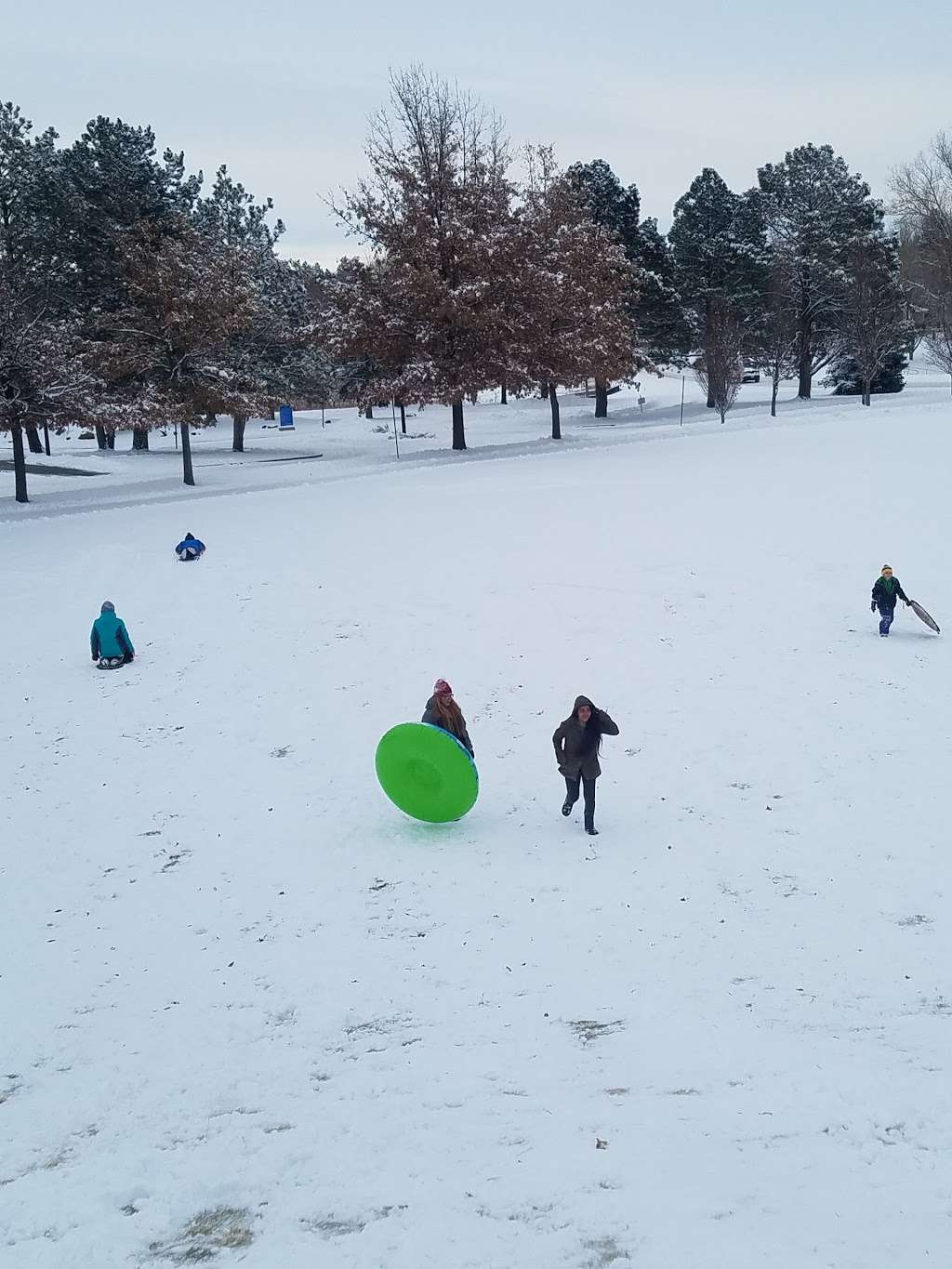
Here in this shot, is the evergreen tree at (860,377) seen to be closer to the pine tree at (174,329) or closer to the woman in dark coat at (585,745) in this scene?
the pine tree at (174,329)

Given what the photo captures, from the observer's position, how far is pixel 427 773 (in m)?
10.6

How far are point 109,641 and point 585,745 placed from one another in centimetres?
946

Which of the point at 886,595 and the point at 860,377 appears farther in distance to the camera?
the point at 860,377

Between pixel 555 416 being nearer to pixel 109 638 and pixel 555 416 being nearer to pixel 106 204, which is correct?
pixel 106 204

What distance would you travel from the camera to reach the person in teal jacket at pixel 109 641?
54.3 ft

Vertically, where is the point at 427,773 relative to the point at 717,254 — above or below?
below

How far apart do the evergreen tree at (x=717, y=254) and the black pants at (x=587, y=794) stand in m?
54.5

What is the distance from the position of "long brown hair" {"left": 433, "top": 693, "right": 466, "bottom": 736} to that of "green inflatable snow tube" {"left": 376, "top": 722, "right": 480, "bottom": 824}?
0.25 metres

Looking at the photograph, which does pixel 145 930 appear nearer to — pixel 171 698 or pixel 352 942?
pixel 352 942

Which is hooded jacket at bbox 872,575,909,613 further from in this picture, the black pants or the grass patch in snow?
the grass patch in snow

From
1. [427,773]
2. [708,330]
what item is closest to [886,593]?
[427,773]

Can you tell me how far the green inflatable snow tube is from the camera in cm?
1047

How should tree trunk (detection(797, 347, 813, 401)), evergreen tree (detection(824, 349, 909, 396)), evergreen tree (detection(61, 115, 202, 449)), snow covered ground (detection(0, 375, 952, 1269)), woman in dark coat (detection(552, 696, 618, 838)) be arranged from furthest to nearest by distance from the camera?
tree trunk (detection(797, 347, 813, 401))
evergreen tree (detection(824, 349, 909, 396))
evergreen tree (detection(61, 115, 202, 449))
woman in dark coat (detection(552, 696, 618, 838))
snow covered ground (detection(0, 375, 952, 1269))

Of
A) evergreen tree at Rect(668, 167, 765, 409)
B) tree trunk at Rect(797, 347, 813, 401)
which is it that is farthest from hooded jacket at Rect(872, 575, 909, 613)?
tree trunk at Rect(797, 347, 813, 401)
